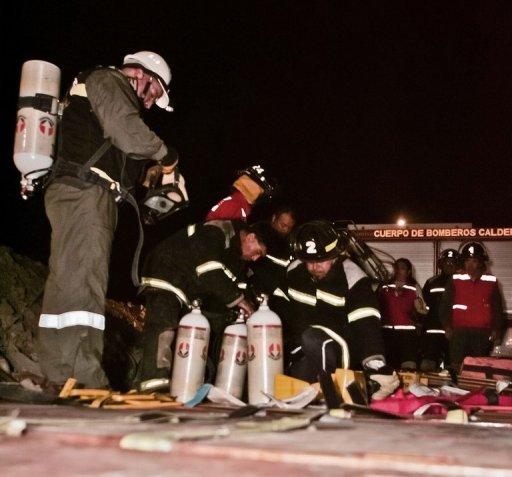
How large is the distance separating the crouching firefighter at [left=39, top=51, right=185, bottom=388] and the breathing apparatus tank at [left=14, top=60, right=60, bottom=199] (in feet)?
0.28

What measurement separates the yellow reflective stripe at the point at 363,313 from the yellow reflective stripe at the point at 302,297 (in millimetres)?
360

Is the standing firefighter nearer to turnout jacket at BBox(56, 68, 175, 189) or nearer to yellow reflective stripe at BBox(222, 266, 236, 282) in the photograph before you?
yellow reflective stripe at BBox(222, 266, 236, 282)

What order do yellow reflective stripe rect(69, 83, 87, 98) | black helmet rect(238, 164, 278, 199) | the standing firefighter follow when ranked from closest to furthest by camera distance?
yellow reflective stripe rect(69, 83, 87, 98) → black helmet rect(238, 164, 278, 199) → the standing firefighter

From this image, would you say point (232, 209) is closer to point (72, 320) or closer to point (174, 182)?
point (174, 182)

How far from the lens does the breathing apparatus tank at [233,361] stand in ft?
15.3

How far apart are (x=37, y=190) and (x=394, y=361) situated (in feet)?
20.9

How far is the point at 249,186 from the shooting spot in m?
5.68

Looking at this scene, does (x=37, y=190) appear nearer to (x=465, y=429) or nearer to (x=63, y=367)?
(x=63, y=367)

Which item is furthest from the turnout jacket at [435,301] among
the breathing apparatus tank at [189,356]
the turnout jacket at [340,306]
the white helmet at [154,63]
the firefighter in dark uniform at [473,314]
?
the white helmet at [154,63]

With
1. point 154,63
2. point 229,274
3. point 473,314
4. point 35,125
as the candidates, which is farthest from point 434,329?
point 35,125

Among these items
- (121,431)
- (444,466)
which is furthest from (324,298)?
(444,466)

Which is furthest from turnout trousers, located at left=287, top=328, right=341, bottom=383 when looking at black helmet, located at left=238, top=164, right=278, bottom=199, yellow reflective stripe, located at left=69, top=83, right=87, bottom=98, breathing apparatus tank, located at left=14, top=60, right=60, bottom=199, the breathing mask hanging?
yellow reflective stripe, located at left=69, top=83, right=87, bottom=98

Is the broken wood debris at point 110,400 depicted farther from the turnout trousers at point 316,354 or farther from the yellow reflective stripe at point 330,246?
the yellow reflective stripe at point 330,246

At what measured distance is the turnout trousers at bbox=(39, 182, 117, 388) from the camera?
3.58 meters
